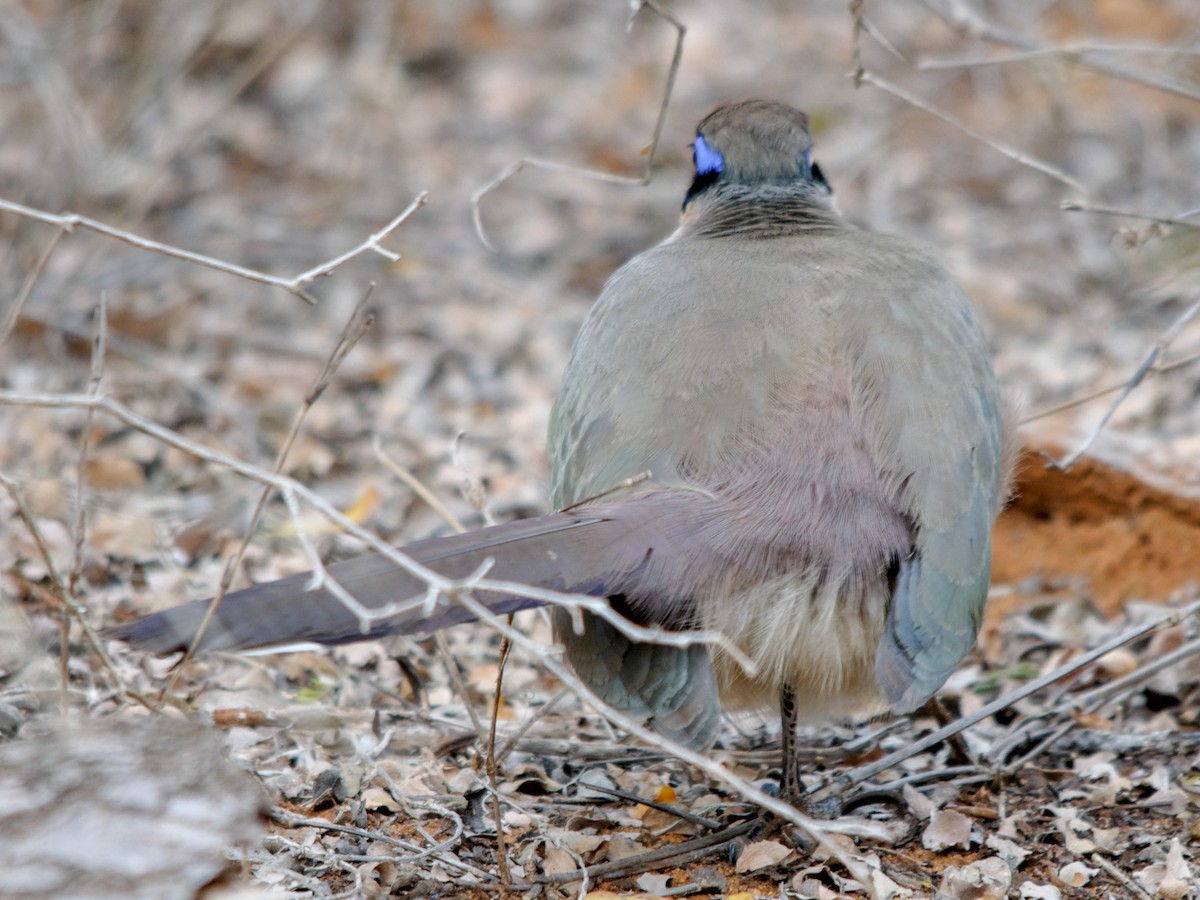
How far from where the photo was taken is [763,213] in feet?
12.0

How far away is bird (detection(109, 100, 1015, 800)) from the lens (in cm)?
271

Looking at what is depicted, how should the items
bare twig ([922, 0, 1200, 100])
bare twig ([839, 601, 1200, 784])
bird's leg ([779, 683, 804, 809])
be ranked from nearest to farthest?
1. bare twig ([839, 601, 1200, 784])
2. bird's leg ([779, 683, 804, 809])
3. bare twig ([922, 0, 1200, 100])

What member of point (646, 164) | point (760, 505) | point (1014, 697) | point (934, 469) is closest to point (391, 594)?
point (760, 505)

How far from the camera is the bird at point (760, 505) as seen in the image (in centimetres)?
271

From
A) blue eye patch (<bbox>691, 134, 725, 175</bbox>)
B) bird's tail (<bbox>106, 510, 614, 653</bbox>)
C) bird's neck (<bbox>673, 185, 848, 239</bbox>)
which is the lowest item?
bird's tail (<bbox>106, 510, 614, 653</bbox>)

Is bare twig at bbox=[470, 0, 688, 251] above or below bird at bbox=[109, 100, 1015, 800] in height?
above

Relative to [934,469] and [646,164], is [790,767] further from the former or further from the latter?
[646,164]

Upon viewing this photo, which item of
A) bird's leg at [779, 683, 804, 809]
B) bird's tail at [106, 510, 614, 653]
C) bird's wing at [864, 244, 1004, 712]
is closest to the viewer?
bird's tail at [106, 510, 614, 653]

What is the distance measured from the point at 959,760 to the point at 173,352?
3.66 meters

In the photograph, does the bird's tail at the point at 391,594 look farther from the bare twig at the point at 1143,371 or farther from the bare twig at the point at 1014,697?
the bare twig at the point at 1143,371

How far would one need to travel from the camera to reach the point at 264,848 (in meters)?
2.89

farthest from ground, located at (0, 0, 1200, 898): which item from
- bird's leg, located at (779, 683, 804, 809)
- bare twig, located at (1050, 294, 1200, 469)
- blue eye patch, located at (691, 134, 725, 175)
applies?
blue eye patch, located at (691, 134, 725, 175)

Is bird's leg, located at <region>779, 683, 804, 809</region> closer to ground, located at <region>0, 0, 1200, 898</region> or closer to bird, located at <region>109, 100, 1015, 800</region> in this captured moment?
bird, located at <region>109, 100, 1015, 800</region>

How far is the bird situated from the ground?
0.82 ft
